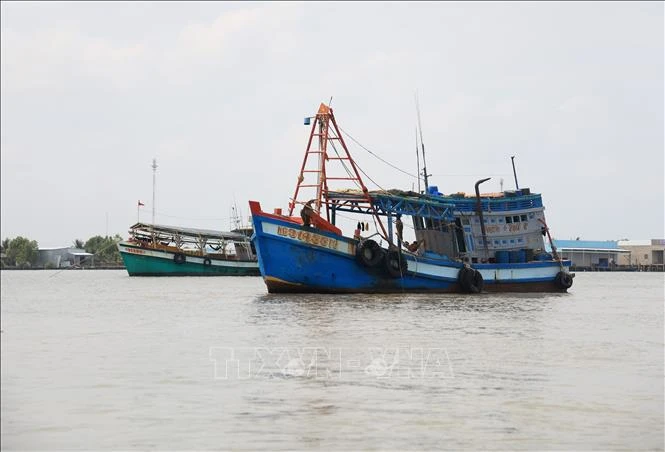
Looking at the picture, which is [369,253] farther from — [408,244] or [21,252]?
[21,252]

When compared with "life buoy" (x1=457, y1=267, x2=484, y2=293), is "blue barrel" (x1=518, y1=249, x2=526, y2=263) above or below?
above

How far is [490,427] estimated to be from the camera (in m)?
11.0

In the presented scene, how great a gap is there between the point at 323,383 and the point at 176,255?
206 feet

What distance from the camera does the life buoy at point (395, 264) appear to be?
1474 inches

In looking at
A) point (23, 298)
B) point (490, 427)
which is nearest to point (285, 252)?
point (490, 427)

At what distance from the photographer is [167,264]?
248ft

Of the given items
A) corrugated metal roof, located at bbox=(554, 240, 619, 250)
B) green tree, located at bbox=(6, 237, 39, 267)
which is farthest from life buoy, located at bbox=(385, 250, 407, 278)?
corrugated metal roof, located at bbox=(554, 240, 619, 250)

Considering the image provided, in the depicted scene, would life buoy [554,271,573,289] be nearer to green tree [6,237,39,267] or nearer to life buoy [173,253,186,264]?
green tree [6,237,39,267]

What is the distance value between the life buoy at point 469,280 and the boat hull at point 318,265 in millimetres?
1038

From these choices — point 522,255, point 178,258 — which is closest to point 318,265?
point 522,255

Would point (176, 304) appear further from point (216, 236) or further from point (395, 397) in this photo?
point (216, 236)

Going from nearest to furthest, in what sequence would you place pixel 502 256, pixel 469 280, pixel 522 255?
pixel 469 280, pixel 502 256, pixel 522 255

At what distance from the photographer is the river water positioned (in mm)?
10047

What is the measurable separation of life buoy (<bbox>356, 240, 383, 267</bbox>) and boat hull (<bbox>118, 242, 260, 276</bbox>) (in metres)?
40.8
